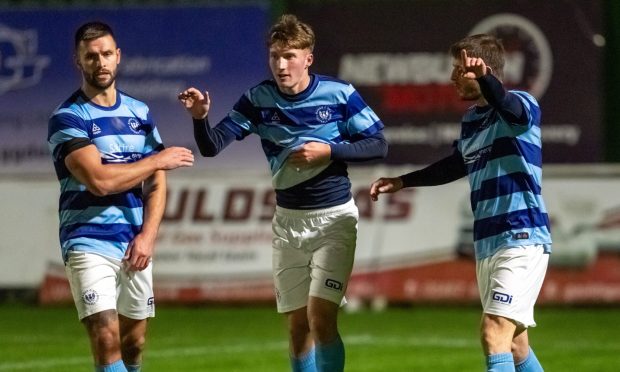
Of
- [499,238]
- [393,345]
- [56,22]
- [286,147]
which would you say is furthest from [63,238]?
[56,22]

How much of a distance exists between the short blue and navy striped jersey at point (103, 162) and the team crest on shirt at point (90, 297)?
0.23 meters

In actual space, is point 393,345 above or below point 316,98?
below

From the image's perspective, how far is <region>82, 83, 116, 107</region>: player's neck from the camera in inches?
311

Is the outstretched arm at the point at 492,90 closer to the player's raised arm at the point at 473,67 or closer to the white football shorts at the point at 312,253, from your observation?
the player's raised arm at the point at 473,67

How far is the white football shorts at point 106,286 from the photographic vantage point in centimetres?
773

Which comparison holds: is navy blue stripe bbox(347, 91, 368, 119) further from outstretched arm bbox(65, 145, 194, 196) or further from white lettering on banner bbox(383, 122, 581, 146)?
white lettering on banner bbox(383, 122, 581, 146)

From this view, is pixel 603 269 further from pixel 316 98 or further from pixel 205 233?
pixel 316 98

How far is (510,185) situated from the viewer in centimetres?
757

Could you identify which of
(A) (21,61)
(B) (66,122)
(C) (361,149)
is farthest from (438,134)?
(B) (66,122)

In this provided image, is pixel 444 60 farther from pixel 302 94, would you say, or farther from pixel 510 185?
pixel 510 185

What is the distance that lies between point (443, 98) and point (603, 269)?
114 inches

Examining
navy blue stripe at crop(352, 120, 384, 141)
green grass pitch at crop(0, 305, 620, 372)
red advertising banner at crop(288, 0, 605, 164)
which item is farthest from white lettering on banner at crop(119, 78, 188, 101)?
navy blue stripe at crop(352, 120, 384, 141)

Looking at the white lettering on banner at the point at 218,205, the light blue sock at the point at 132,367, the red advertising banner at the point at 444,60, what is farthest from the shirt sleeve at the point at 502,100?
the red advertising banner at the point at 444,60

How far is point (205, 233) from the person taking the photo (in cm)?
1534
